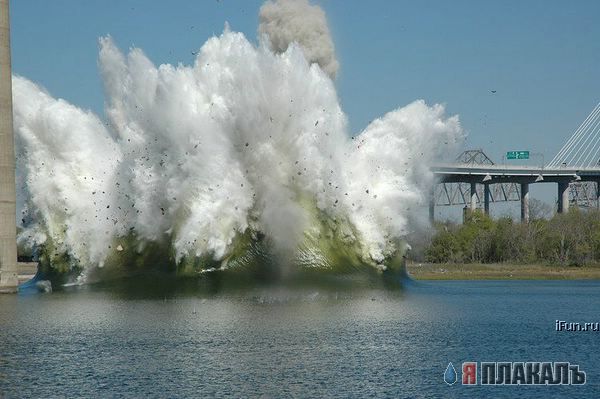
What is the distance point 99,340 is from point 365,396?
19.5 m

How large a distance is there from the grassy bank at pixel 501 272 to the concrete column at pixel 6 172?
5248 cm

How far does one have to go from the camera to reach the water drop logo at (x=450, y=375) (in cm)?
4498

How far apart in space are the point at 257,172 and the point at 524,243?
9285 centimetres

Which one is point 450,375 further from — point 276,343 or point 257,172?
point 257,172

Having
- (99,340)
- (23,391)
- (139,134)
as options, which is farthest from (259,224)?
(23,391)

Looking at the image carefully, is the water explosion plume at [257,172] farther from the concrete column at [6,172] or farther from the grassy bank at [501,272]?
the grassy bank at [501,272]

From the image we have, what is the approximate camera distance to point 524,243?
6713 inches

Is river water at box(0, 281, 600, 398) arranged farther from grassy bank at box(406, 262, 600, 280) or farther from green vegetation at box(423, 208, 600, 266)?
green vegetation at box(423, 208, 600, 266)

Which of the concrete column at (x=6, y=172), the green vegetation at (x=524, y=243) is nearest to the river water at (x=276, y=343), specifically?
the concrete column at (x=6, y=172)

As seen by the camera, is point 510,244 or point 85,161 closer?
point 85,161

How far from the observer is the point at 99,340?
57.2 m

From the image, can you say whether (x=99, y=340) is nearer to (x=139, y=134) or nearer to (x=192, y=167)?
(x=192, y=167)

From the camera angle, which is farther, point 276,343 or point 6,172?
point 6,172

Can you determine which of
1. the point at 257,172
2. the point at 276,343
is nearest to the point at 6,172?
the point at 257,172
